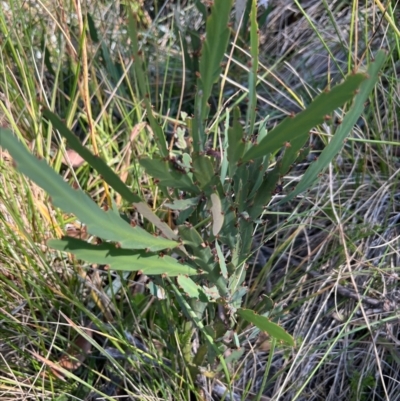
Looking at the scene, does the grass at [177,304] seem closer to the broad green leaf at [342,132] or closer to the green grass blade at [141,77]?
the broad green leaf at [342,132]

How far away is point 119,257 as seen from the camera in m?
0.61

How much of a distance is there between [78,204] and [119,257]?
11 centimetres

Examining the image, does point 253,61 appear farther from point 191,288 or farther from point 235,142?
point 191,288

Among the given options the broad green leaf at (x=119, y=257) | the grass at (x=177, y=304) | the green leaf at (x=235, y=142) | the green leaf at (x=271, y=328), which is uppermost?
the green leaf at (x=235, y=142)

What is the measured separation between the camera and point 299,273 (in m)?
1.07

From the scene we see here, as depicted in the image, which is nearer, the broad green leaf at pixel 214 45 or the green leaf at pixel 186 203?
the broad green leaf at pixel 214 45

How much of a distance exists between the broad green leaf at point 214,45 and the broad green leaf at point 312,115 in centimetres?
10

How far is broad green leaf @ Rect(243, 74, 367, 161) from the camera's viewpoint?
0.52m

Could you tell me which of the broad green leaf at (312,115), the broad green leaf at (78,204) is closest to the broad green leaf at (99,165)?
the broad green leaf at (78,204)

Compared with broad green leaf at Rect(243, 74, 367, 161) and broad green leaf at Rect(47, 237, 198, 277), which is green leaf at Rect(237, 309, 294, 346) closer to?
broad green leaf at Rect(47, 237, 198, 277)

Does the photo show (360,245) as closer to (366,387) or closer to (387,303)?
(387,303)

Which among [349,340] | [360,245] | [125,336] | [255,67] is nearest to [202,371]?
[125,336]

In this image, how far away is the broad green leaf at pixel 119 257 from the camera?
56cm

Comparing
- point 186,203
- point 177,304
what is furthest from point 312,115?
point 177,304
